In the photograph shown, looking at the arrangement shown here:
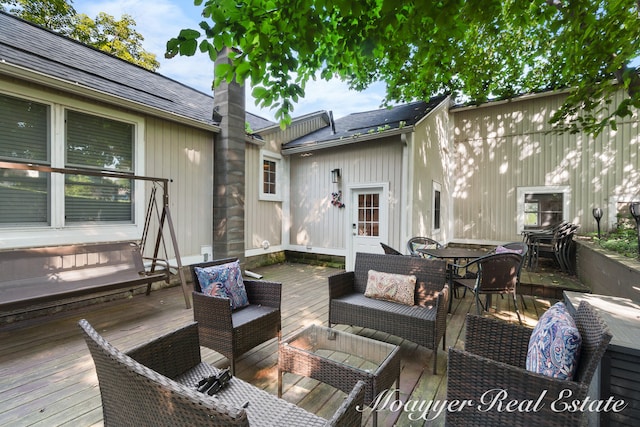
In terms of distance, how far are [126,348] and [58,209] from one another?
2.32 m

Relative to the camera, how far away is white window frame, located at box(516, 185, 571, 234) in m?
7.65

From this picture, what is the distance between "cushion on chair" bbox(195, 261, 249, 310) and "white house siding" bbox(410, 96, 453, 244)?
385 cm

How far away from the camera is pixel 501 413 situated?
129 cm

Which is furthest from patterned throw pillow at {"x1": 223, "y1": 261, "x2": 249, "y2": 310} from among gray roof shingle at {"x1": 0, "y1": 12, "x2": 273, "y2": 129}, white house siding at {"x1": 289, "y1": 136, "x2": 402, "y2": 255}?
white house siding at {"x1": 289, "y1": 136, "x2": 402, "y2": 255}

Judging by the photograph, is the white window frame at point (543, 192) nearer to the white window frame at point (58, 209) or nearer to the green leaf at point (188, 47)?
the green leaf at point (188, 47)

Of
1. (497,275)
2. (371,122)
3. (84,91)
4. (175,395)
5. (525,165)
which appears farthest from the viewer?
(525,165)

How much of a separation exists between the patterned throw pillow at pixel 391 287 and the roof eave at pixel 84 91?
4166mm

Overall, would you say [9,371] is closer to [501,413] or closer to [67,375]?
[67,375]

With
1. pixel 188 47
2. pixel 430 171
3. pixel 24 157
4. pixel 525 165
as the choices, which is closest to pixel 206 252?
pixel 24 157

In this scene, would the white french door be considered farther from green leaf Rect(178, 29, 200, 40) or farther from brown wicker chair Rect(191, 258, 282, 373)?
green leaf Rect(178, 29, 200, 40)

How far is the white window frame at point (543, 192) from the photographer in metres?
7.65

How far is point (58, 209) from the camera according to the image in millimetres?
3736

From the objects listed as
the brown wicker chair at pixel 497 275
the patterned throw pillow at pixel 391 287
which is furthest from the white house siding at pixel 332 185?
the patterned throw pillow at pixel 391 287

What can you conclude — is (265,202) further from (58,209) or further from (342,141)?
(58,209)
